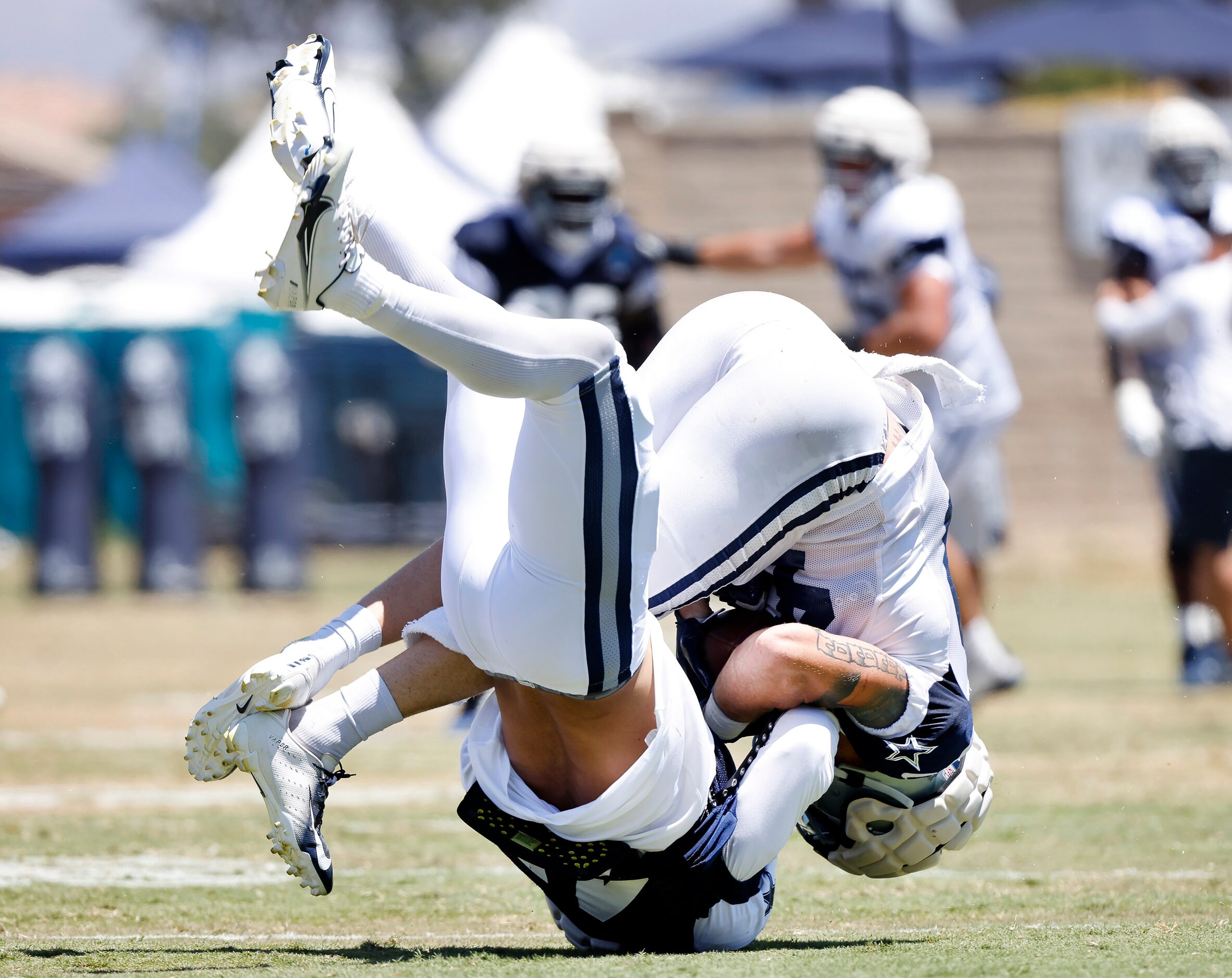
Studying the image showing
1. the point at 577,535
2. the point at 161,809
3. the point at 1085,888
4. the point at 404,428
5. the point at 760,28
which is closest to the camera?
the point at 577,535

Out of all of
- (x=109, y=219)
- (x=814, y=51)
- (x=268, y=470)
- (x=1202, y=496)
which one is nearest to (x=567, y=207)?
(x=1202, y=496)

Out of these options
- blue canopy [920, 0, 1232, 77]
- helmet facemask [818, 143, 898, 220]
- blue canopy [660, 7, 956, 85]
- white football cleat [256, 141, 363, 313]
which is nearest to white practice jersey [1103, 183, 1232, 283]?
helmet facemask [818, 143, 898, 220]

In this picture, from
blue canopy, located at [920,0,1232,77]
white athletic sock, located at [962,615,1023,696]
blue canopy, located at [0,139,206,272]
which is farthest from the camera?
blue canopy, located at [920,0,1232,77]

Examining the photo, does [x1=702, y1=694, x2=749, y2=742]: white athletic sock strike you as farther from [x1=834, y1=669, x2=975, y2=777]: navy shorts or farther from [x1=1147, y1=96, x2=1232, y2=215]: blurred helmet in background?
[x1=1147, y1=96, x2=1232, y2=215]: blurred helmet in background

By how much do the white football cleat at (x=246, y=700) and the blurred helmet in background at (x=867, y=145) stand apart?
3400 mm

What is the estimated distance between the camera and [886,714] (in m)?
2.82

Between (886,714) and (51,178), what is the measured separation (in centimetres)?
2895

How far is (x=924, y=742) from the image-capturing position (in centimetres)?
287

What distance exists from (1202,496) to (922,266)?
5.42 feet

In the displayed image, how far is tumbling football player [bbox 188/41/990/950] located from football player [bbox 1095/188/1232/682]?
12.8 feet

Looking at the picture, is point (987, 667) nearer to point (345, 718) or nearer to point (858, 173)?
point (858, 173)

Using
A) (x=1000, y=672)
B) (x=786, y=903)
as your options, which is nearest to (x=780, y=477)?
(x=786, y=903)

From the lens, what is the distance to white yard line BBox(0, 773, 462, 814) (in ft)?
14.4

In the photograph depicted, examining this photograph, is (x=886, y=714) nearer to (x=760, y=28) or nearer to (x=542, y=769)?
(x=542, y=769)
